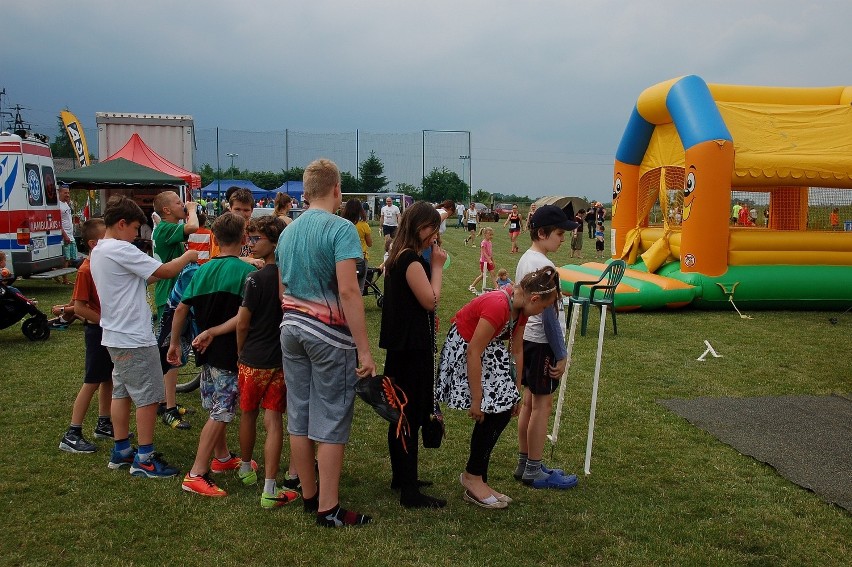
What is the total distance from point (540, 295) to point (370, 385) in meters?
1.00

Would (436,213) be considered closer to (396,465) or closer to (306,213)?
(306,213)

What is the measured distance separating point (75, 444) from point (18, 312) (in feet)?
14.7

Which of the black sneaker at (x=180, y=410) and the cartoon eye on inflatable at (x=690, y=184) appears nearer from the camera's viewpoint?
the black sneaker at (x=180, y=410)

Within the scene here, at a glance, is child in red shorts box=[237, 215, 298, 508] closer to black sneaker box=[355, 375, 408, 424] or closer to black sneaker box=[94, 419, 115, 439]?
black sneaker box=[355, 375, 408, 424]

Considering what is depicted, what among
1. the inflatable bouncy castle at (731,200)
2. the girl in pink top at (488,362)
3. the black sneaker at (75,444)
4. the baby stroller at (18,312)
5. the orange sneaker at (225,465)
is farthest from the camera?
the inflatable bouncy castle at (731,200)

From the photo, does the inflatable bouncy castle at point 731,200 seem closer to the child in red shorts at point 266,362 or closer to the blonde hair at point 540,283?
the blonde hair at point 540,283

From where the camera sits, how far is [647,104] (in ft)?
45.0

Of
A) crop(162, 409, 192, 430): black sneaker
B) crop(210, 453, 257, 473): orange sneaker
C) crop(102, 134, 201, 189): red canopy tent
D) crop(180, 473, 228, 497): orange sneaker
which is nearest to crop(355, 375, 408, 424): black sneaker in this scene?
crop(180, 473, 228, 497): orange sneaker

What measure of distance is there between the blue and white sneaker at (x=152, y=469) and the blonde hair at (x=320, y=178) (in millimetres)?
2009

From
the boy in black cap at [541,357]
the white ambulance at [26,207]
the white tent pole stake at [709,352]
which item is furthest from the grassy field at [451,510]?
the white ambulance at [26,207]

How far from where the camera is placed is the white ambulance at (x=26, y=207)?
40.2ft

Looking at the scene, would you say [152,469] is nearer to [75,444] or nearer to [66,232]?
[75,444]

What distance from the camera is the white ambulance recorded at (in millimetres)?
12258

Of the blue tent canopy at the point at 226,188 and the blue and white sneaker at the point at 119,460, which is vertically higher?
the blue tent canopy at the point at 226,188
